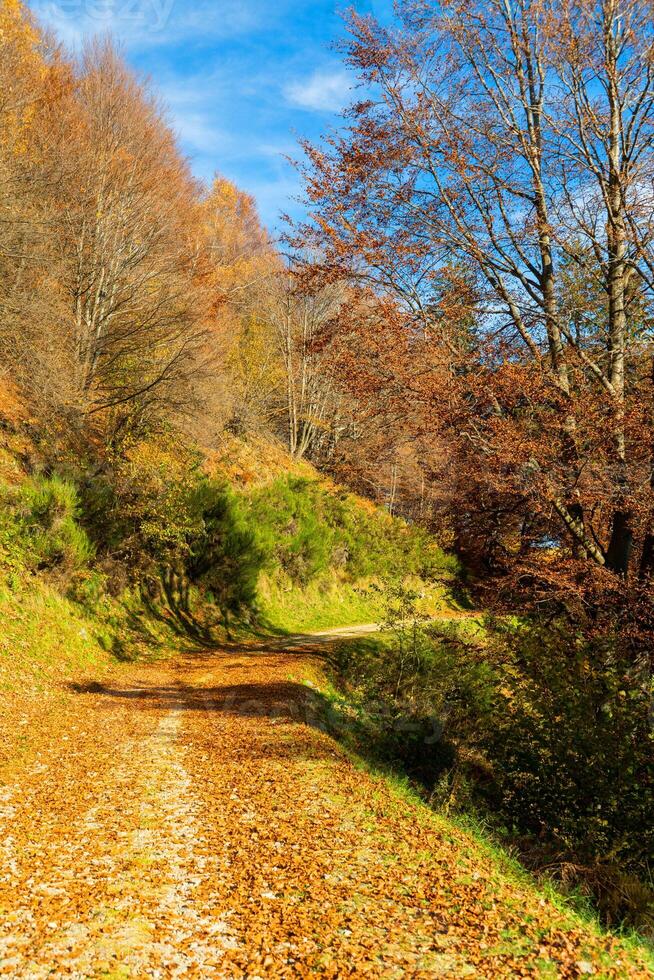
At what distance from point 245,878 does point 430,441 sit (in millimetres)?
6281

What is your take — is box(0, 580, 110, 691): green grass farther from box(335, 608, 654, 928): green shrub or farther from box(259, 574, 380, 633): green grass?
box(259, 574, 380, 633): green grass

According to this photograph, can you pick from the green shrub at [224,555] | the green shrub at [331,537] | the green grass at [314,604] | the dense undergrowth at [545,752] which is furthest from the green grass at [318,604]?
the dense undergrowth at [545,752]

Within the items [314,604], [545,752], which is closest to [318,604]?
[314,604]

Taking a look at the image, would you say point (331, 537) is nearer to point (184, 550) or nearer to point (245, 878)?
point (184, 550)

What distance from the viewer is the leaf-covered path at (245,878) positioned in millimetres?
3143

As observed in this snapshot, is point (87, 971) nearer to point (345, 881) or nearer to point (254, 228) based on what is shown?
point (345, 881)

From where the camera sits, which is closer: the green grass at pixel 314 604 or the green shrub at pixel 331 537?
the green grass at pixel 314 604

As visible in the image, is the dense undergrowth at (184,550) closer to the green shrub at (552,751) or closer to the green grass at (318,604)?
the green grass at (318,604)

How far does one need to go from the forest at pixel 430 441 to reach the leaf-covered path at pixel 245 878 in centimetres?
7

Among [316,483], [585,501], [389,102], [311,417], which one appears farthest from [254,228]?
[585,501]

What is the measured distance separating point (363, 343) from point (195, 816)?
5.97 m

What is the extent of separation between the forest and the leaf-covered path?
7 cm

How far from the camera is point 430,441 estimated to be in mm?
9062

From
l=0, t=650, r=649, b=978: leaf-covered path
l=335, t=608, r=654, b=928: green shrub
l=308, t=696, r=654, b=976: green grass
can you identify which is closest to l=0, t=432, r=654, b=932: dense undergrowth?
l=335, t=608, r=654, b=928: green shrub
